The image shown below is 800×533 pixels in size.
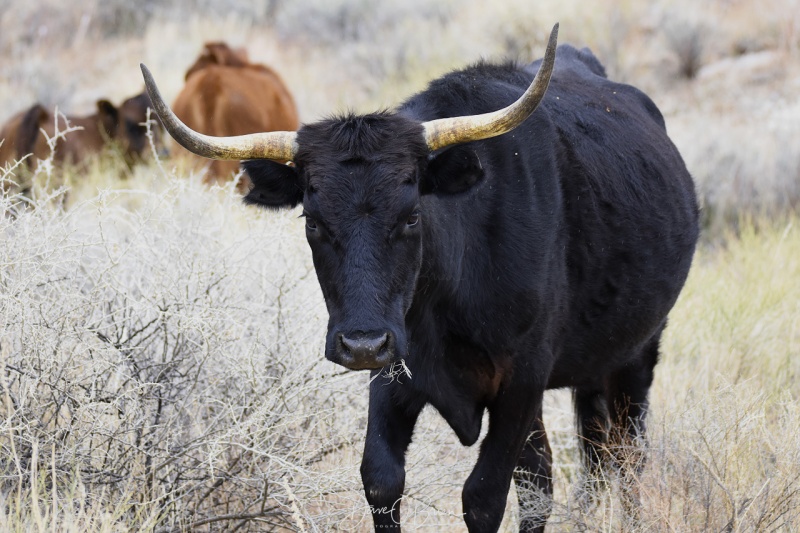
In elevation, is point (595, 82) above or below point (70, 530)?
above

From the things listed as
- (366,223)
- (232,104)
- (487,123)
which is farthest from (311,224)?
(232,104)

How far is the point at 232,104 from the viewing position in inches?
428

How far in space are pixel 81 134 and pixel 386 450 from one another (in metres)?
7.70

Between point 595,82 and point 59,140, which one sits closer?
point 595,82

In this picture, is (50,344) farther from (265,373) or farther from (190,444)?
(265,373)

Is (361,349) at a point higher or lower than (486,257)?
lower

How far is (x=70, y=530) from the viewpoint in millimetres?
3410

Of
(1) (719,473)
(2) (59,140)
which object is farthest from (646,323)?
(2) (59,140)

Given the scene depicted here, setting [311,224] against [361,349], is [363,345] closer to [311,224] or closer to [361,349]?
[361,349]

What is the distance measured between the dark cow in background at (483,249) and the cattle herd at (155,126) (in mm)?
5734

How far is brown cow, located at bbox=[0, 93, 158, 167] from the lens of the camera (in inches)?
411

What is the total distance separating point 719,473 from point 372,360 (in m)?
1.60

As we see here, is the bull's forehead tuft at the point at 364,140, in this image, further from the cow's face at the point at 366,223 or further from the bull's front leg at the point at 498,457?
the bull's front leg at the point at 498,457

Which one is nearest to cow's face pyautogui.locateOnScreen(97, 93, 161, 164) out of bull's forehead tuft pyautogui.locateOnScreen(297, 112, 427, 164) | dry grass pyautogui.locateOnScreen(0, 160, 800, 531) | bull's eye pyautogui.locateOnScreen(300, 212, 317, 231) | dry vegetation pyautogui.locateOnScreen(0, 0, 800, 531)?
dry vegetation pyautogui.locateOnScreen(0, 0, 800, 531)
